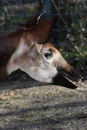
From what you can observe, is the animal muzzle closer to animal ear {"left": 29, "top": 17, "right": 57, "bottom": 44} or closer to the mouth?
the mouth

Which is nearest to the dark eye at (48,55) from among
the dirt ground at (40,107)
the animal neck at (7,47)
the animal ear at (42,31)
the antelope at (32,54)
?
the antelope at (32,54)

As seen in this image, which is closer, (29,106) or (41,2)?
(29,106)

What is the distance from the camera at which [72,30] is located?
256 inches

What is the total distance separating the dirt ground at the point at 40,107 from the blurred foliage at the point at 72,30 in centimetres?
68

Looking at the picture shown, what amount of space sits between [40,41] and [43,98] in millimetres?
1702

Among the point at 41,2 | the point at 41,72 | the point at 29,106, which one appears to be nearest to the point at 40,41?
the point at 41,72

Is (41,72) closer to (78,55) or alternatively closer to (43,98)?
(43,98)

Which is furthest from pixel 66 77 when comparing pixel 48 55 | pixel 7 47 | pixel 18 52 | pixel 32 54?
pixel 7 47

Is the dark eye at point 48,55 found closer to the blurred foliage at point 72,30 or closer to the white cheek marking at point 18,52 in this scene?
the white cheek marking at point 18,52

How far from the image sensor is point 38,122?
4.30 m

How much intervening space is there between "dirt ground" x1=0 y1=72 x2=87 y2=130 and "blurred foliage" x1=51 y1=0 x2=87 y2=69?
0.68m

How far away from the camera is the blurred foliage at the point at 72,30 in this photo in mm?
6285

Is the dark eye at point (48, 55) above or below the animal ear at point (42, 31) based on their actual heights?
below

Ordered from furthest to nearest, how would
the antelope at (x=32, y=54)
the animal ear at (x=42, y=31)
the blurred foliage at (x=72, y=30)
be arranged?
the blurred foliage at (x=72, y=30)
the antelope at (x=32, y=54)
the animal ear at (x=42, y=31)
